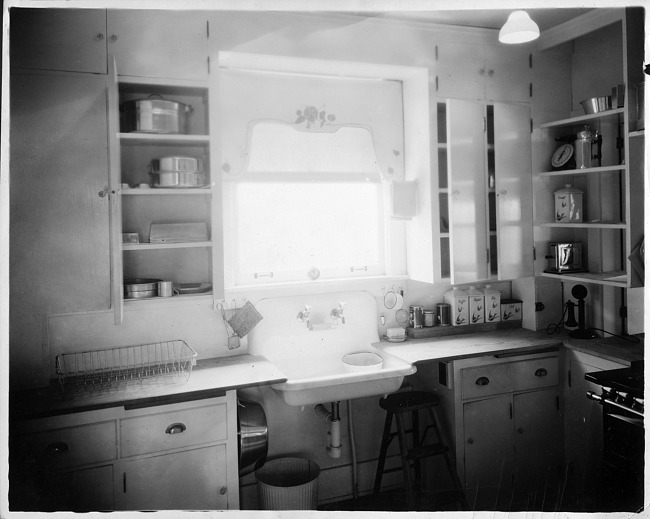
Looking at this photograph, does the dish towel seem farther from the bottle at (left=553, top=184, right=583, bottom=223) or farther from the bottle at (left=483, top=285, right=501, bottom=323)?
the bottle at (left=553, top=184, right=583, bottom=223)

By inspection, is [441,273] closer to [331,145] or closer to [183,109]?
[331,145]

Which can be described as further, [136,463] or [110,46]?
[110,46]

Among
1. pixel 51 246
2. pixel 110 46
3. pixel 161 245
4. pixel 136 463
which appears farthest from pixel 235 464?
pixel 110 46

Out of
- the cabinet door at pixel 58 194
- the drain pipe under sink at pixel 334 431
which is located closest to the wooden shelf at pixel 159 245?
the cabinet door at pixel 58 194

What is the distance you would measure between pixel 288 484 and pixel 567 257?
2.29 meters

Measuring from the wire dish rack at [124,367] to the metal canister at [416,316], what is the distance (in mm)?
1450

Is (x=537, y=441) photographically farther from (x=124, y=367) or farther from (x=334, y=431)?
(x=124, y=367)

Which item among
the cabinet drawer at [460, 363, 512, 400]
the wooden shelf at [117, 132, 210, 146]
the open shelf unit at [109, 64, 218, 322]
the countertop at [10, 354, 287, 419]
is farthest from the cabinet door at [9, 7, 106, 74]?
the cabinet drawer at [460, 363, 512, 400]

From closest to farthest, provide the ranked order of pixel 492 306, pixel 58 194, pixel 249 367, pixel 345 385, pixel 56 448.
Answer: pixel 56 448
pixel 58 194
pixel 345 385
pixel 249 367
pixel 492 306

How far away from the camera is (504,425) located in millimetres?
3328

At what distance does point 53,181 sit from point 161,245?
23.3 inches

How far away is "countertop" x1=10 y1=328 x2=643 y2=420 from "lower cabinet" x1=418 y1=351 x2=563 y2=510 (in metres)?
0.10

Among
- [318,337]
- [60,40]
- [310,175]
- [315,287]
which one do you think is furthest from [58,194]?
[318,337]

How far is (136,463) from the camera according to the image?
2.58 metres
